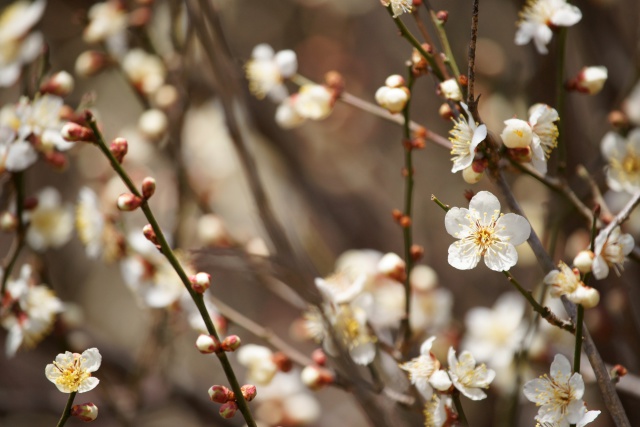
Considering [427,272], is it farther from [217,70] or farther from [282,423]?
[217,70]

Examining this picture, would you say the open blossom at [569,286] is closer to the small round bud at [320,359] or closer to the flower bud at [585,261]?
the flower bud at [585,261]

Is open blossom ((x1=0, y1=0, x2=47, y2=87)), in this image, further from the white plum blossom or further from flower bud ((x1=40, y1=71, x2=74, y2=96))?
the white plum blossom

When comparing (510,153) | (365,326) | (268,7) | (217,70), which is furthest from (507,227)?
(268,7)

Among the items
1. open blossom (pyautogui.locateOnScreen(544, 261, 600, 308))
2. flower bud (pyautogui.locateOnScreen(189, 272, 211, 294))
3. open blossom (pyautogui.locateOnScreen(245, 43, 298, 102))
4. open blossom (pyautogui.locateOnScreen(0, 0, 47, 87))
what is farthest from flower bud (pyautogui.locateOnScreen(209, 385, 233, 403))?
open blossom (pyautogui.locateOnScreen(0, 0, 47, 87))

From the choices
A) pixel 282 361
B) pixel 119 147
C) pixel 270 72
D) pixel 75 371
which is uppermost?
pixel 119 147

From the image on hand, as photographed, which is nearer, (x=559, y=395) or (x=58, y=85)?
(x=559, y=395)

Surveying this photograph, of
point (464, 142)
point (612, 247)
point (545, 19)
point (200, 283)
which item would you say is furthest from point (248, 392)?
point (545, 19)

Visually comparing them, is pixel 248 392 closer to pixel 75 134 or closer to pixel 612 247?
pixel 75 134
